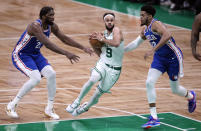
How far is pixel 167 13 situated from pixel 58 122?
11.3 meters

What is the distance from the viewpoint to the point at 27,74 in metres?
8.55

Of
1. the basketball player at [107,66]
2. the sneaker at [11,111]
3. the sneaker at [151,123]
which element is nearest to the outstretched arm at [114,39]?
the basketball player at [107,66]

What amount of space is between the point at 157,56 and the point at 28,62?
2129 mm

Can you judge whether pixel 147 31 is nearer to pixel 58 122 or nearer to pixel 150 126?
pixel 150 126


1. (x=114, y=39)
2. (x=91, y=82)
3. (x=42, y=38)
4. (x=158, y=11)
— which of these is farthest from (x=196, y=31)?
(x=158, y=11)

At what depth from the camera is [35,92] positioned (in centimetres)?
1029

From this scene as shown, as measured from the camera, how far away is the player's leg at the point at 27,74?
8484 millimetres

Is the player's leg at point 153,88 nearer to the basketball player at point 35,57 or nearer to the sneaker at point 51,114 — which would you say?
the basketball player at point 35,57

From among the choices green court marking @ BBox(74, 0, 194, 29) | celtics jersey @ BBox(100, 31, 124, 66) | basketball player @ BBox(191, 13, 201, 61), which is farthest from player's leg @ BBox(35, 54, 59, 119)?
green court marking @ BBox(74, 0, 194, 29)

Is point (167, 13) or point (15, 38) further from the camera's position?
point (167, 13)

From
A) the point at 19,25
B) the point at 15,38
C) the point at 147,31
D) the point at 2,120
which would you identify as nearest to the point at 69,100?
the point at 2,120

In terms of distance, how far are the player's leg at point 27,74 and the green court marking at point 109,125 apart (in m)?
0.38

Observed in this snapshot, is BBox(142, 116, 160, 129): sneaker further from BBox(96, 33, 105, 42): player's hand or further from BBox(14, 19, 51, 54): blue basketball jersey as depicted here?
BBox(14, 19, 51, 54): blue basketball jersey

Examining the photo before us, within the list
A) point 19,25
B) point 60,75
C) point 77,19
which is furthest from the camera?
point 77,19
